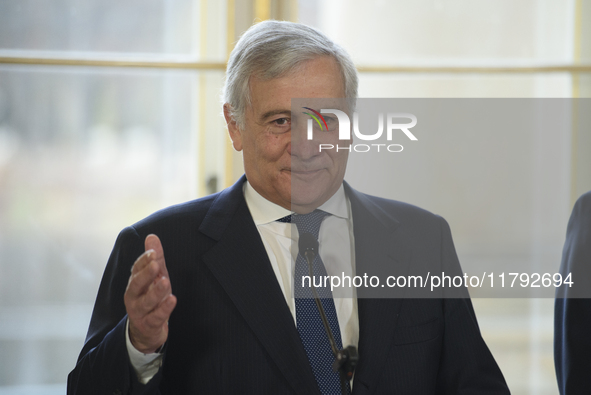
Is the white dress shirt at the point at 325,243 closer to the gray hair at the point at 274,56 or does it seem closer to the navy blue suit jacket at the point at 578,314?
the gray hair at the point at 274,56

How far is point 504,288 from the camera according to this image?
7.14 ft

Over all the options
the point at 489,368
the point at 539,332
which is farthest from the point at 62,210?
the point at 539,332

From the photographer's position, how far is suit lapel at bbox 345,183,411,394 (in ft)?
3.77

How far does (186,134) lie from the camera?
93.6 inches

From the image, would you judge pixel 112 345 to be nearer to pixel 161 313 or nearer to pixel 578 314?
pixel 161 313

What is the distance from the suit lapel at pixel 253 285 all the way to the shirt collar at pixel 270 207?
0.09ft

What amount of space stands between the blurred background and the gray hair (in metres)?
1.02

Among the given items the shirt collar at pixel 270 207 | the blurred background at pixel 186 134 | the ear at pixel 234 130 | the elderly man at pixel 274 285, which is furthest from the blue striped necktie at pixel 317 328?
the blurred background at pixel 186 134

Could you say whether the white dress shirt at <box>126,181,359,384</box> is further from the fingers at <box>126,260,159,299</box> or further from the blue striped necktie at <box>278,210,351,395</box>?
the fingers at <box>126,260,159,299</box>

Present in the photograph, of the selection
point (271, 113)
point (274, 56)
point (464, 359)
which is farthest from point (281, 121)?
point (464, 359)

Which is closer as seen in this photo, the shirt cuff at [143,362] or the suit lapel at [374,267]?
the shirt cuff at [143,362]

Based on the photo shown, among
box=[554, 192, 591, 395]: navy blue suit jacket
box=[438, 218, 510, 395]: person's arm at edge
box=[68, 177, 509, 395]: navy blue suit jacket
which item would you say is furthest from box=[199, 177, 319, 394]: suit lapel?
box=[554, 192, 591, 395]: navy blue suit jacket

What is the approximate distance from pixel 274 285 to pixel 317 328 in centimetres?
13

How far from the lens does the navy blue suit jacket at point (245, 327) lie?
1100 mm
